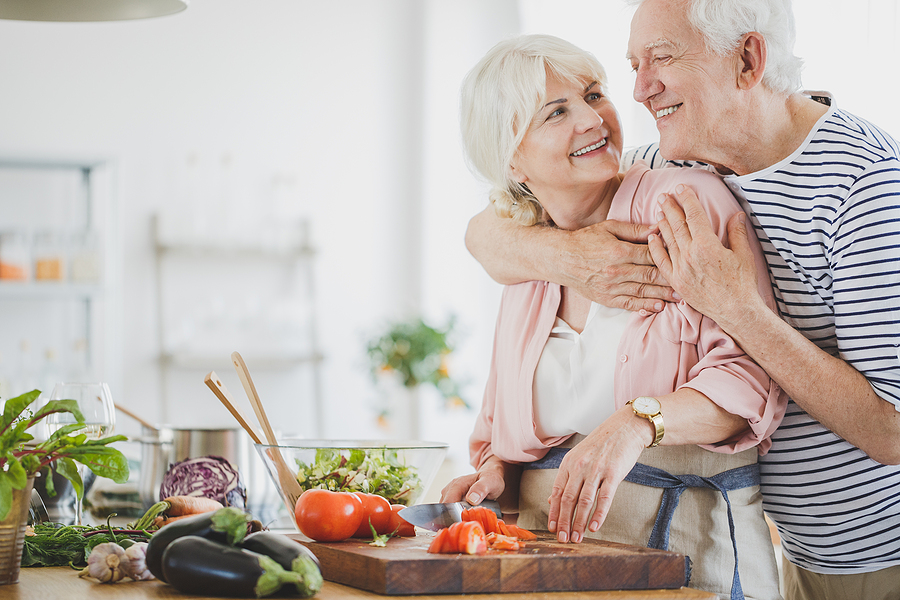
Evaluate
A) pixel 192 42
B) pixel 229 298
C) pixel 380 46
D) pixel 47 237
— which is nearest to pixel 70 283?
pixel 47 237

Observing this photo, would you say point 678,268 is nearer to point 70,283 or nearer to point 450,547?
point 450,547

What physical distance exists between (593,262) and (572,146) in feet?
0.72

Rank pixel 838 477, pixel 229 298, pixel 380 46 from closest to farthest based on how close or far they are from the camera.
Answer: pixel 838 477 < pixel 229 298 < pixel 380 46

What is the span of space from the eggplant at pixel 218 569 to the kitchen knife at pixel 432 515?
0.30m

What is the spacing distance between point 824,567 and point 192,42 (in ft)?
12.6

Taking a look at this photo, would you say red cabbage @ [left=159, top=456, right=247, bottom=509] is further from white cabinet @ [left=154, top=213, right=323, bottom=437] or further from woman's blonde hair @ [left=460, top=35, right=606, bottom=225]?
white cabinet @ [left=154, top=213, right=323, bottom=437]

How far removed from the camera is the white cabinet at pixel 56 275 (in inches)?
142

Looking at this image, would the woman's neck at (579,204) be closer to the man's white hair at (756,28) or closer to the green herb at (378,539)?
the man's white hair at (756,28)

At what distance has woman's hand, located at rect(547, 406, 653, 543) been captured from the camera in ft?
3.82

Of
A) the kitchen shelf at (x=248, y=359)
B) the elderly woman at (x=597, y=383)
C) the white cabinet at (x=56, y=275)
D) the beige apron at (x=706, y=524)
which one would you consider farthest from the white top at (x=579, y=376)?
the kitchen shelf at (x=248, y=359)

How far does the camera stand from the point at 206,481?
1527 millimetres

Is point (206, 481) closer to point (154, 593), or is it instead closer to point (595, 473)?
point (154, 593)

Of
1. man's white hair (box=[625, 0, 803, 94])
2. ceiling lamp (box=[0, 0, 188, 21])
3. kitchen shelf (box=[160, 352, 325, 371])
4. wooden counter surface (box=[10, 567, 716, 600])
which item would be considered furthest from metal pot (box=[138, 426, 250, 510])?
kitchen shelf (box=[160, 352, 325, 371])

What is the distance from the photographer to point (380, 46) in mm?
4645
